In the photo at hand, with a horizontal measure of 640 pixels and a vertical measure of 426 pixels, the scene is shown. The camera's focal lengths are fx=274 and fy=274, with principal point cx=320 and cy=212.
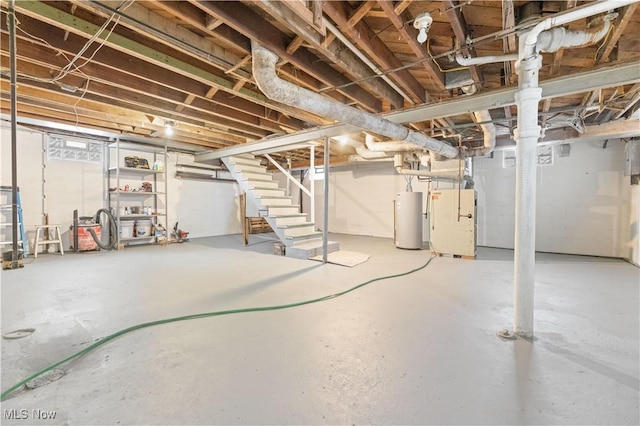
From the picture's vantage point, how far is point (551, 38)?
6.54 ft

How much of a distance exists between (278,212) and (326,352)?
3898 millimetres

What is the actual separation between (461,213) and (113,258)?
635cm

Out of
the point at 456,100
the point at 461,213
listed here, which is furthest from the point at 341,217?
the point at 456,100

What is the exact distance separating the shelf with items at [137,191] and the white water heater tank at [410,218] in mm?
5553

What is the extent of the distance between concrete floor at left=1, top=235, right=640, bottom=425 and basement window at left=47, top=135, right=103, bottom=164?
3040 mm

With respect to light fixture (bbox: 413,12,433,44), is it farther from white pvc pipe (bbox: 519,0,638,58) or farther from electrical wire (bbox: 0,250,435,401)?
electrical wire (bbox: 0,250,435,401)

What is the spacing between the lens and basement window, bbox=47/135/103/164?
540 centimetres

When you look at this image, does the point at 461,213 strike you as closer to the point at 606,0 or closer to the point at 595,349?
the point at 595,349

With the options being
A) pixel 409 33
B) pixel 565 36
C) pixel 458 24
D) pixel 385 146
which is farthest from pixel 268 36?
pixel 385 146

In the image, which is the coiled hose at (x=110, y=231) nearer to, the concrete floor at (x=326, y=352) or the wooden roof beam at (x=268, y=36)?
the concrete floor at (x=326, y=352)

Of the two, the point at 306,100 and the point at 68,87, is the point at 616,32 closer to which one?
the point at 306,100

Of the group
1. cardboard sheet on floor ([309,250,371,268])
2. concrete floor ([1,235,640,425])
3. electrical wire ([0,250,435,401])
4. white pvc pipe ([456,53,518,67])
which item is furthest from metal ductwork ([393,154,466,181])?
white pvc pipe ([456,53,518,67])

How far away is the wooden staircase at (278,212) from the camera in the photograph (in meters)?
5.10

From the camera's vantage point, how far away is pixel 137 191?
20.5 feet
